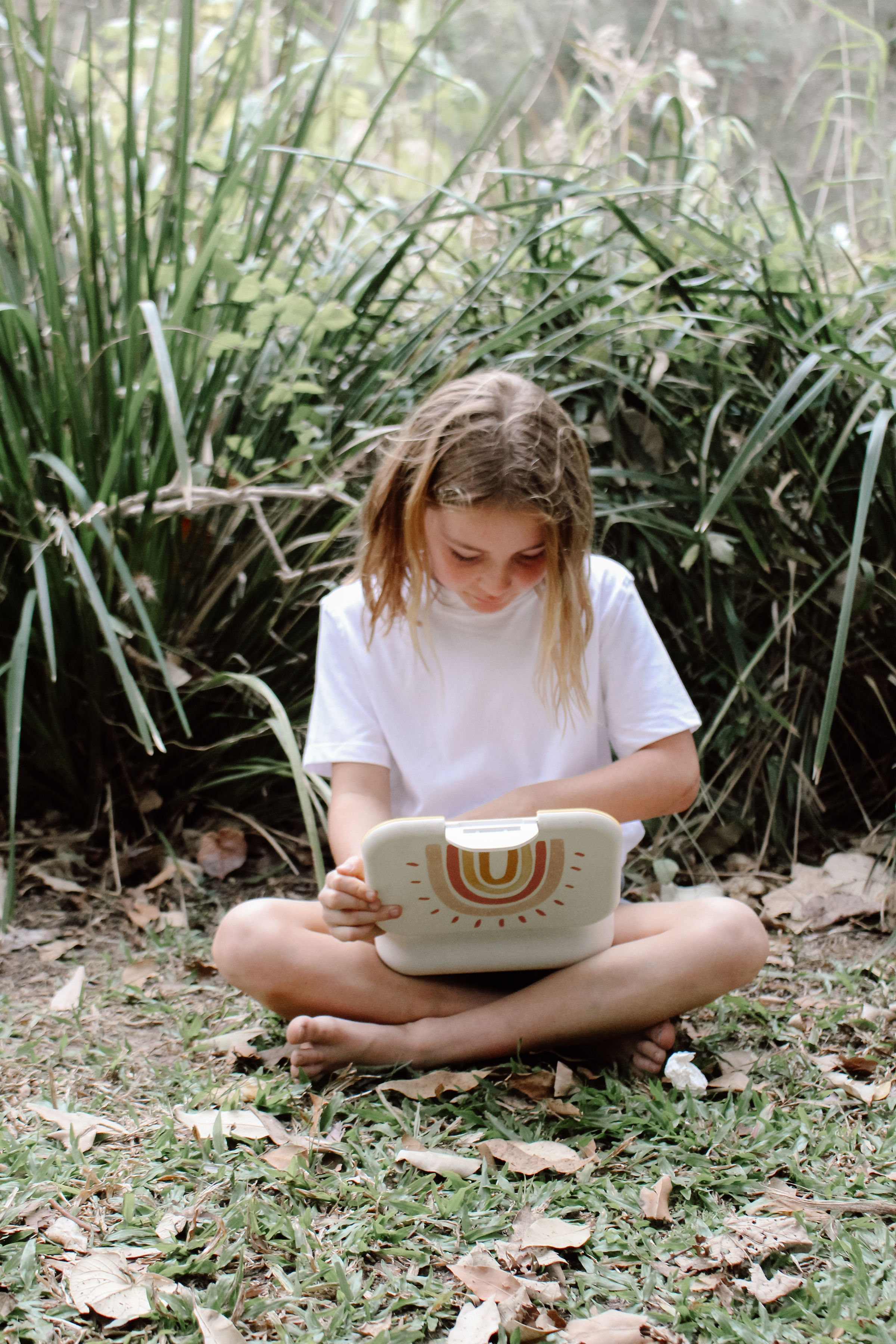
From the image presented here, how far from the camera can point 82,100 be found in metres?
2.92

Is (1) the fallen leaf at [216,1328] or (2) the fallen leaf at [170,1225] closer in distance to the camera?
(1) the fallen leaf at [216,1328]

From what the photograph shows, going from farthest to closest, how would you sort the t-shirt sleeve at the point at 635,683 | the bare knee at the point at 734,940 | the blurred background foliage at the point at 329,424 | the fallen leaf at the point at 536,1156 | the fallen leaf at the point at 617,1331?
the blurred background foliage at the point at 329,424
the t-shirt sleeve at the point at 635,683
the bare knee at the point at 734,940
the fallen leaf at the point at 536,1156
the fallen leaf at the point at 617,1331

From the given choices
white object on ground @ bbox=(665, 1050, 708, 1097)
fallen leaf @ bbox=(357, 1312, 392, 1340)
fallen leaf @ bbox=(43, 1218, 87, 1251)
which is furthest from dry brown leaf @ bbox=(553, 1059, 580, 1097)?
fallen leaf @ bbox=(43, 1218, 87, 1251)

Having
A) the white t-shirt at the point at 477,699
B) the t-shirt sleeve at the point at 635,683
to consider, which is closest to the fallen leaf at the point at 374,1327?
the white t-shirt at the point at 477,699

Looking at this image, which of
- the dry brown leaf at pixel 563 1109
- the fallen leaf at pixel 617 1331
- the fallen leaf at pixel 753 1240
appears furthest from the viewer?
the dry brown leaf at pixel 563 1109

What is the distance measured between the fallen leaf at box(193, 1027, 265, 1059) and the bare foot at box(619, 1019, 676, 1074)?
48 cm

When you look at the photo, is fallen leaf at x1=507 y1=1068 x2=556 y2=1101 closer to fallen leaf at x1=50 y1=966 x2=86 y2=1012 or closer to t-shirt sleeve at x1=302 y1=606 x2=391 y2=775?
t-shirt sleeve at x1=302 y1=606 x2=391 y2=775

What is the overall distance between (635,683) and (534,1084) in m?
0.55

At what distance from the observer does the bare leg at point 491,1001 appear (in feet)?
4.41

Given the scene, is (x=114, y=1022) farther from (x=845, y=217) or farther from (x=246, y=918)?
(x=845, y=217)

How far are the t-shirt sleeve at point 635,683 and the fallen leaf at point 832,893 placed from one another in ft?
1.64

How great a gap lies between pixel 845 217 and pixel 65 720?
9.32 ft

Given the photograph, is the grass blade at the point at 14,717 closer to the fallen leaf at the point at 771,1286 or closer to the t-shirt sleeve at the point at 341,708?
the t-shirt sleeve at the point at 341,708

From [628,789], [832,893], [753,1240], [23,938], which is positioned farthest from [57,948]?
[832,893]
